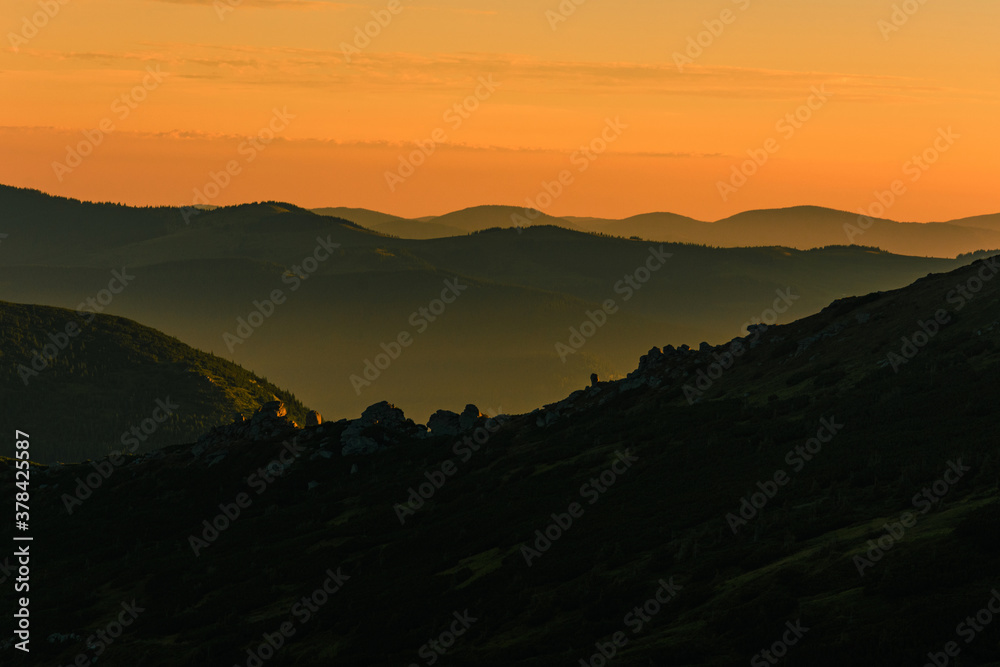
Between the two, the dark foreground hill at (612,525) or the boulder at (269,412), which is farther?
the boulder at (269,412)

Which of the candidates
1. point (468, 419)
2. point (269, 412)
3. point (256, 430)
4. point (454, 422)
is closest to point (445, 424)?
point (454, 422)

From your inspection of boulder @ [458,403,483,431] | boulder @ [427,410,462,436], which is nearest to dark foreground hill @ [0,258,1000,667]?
boulder @ [427,410,462,436]

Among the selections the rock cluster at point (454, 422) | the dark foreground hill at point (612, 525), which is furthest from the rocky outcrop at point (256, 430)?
the rock cluster at point (454, 422)

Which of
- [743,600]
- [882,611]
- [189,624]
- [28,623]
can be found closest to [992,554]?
[882,611]

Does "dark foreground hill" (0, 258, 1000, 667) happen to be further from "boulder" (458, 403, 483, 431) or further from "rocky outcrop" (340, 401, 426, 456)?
"boulder" (458, 403, 483, 431)

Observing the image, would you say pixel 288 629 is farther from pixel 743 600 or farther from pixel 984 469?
pixel 984 469

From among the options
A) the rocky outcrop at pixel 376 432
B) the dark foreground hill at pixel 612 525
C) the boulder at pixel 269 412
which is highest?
the boulder at pixel 269 412

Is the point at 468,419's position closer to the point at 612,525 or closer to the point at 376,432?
the point at 376,432

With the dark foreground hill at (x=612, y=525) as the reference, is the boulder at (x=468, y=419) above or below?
above

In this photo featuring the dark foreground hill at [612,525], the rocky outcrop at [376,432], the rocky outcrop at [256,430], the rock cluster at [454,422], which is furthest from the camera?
the rocky outcrop at [256,430]

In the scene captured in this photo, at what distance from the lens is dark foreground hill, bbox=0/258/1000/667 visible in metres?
22.7

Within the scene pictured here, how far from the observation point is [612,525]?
3522cm

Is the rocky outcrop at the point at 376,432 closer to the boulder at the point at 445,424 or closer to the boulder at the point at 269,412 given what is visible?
the boulder at the point at 445,424

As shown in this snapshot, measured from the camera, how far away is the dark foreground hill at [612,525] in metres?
22.7
